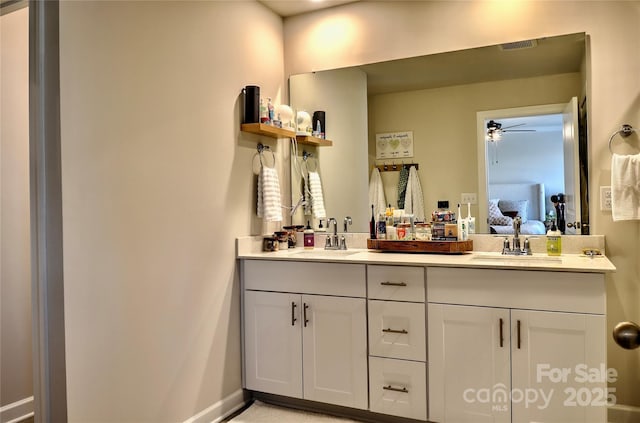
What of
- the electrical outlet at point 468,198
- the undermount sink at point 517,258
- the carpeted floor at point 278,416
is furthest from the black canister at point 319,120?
the carpeted floor at point 278,416

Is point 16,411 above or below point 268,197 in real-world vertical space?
below

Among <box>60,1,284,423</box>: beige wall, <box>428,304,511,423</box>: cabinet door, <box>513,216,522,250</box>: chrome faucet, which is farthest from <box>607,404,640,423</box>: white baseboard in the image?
<box>60,1,284,423</box>: beige wall

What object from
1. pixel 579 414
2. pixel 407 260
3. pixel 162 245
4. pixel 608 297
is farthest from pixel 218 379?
pixel 608 297

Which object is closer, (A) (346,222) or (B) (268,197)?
(B) (268,197)

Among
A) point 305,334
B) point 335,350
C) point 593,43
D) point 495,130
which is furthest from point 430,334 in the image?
point 593,43

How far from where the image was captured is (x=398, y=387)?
226 centimetres

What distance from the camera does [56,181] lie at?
1.67 metres

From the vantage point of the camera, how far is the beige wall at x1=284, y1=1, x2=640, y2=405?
2305mm

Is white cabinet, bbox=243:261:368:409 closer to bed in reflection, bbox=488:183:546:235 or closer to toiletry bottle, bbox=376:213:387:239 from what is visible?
toiletry bottle, bbox=376:213:387:239

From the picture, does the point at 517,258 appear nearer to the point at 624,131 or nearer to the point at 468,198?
the point at 468,198

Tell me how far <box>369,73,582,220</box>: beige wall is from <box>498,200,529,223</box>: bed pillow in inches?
5.0

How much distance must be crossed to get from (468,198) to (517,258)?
0.50 m

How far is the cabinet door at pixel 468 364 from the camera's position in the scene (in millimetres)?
2057

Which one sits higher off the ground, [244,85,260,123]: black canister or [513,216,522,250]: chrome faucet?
[244,85,260,123]: black canister
